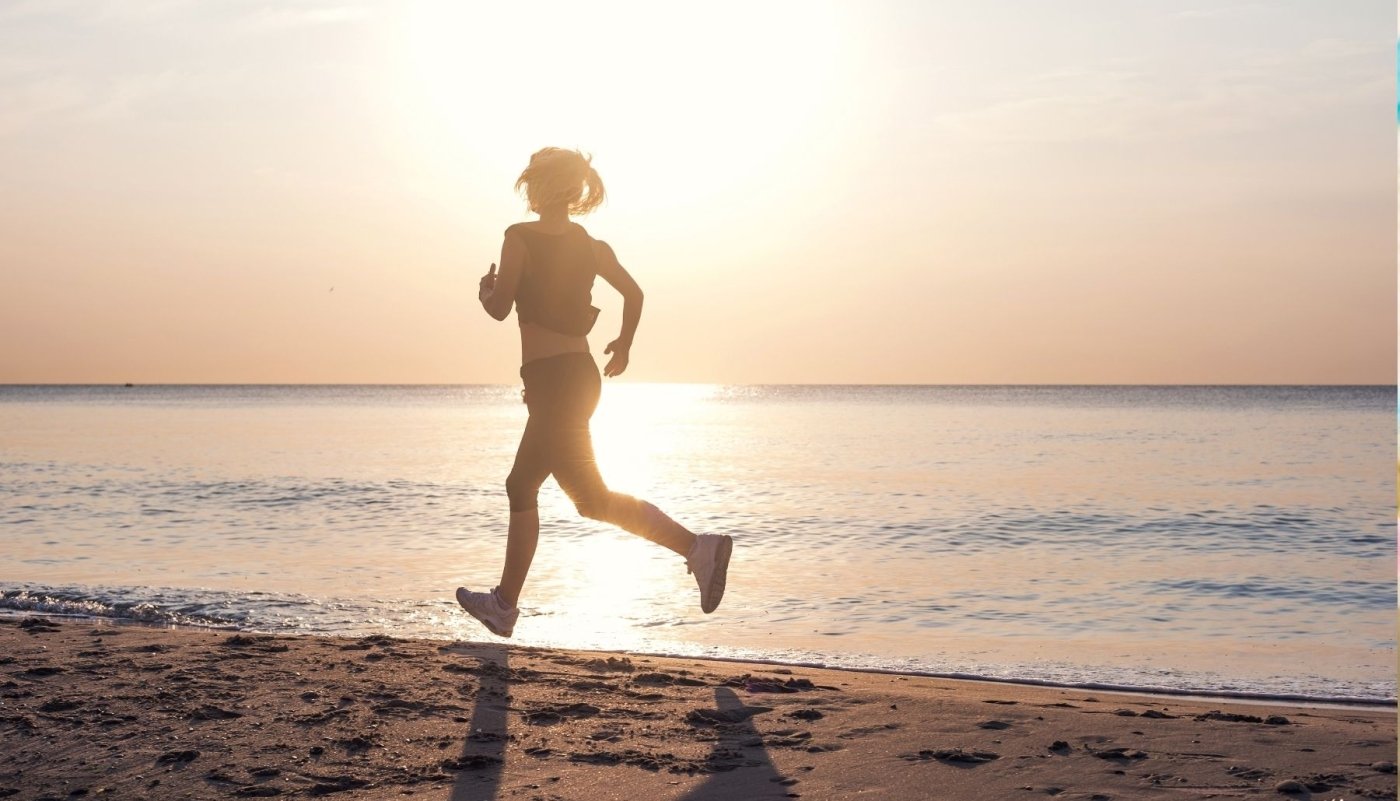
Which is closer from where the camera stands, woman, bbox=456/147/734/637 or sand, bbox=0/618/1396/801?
sand, bbox=0/618/1396/801

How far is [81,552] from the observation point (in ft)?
36.5

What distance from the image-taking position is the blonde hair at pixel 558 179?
514 centimetres

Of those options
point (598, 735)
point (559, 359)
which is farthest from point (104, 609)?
point (598, 735)

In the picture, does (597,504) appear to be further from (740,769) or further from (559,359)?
(740,769)

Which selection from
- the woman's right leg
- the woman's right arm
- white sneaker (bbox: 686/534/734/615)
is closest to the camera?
the woman's right arm

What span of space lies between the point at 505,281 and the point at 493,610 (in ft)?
4.76

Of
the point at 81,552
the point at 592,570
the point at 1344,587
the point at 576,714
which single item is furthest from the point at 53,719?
the point at 1344,587

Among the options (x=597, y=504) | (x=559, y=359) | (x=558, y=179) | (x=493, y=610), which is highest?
(x=558, y=179)

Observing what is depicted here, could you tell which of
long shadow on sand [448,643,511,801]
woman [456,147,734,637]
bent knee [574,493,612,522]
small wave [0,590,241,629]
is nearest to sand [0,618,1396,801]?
long shadow on sand [448,643,511,801]

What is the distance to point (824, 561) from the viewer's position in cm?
1093

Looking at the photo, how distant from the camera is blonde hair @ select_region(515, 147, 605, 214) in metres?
5.14

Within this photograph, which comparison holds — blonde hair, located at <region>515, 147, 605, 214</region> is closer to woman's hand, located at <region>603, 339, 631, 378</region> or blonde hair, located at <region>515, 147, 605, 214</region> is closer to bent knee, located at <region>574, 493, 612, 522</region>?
woman's hand, located at <region>603, 339, 631, 378</region>

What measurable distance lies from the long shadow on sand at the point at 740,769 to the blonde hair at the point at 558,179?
7.17 ft

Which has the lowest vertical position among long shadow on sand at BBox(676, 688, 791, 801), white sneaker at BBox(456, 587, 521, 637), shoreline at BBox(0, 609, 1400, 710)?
shoreline at BBox(0, 609, 1400, 710)
